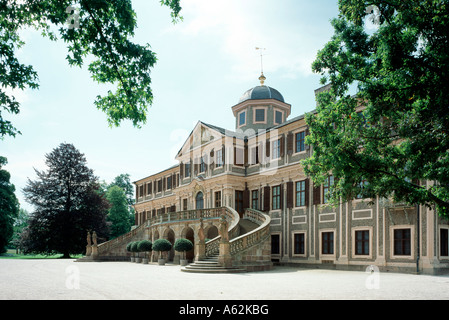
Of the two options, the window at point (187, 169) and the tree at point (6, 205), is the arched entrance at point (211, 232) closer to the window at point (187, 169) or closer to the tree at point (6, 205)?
the window at point (187, 169)

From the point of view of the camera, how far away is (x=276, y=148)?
2939cm

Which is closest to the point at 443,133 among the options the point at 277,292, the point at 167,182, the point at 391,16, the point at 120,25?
the point at 391,16

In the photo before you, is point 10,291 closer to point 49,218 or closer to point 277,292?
point 277,292

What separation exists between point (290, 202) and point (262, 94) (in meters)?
14.0

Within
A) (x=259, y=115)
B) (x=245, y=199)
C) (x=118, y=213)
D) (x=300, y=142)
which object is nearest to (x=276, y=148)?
(x=300, y=142)

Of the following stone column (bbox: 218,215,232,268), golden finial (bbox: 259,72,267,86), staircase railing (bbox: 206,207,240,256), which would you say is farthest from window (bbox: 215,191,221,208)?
golden finial (bbox: 259,72,267,86)

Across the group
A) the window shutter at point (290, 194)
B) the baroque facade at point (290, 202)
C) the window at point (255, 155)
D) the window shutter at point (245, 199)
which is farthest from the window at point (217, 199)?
the window shutter at point (290, 194)

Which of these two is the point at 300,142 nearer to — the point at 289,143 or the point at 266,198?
the point at 289,143

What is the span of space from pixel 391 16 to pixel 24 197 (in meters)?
42.7

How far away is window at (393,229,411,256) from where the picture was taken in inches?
814

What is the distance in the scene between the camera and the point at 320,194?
83.0 ft

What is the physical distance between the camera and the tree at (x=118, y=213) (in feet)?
218

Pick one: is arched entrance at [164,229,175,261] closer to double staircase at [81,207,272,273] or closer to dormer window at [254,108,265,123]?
double staircase at [81,207,272,273]

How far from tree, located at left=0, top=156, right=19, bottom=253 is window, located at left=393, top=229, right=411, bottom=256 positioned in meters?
44.4
